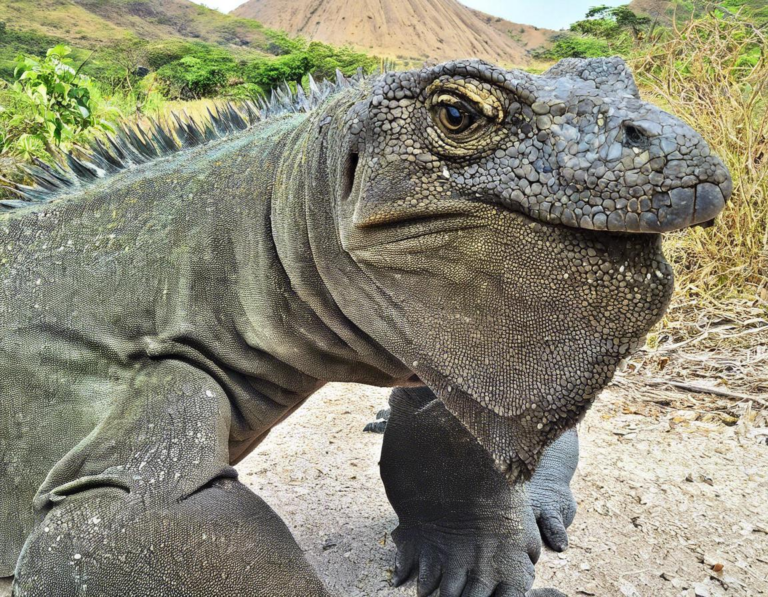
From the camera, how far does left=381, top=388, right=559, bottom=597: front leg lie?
3.42 meters

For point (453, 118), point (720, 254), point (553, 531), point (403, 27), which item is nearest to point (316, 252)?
point (453, 118)

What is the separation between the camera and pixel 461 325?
93.3 inches

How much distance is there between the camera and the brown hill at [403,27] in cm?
6581

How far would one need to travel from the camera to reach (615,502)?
14.4ft

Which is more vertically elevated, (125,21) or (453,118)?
(453,118)

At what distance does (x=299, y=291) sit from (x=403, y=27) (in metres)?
80.1

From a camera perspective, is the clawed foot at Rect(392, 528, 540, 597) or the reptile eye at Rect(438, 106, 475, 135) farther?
the clawed foot at Rect(392, 528, 540, 597)

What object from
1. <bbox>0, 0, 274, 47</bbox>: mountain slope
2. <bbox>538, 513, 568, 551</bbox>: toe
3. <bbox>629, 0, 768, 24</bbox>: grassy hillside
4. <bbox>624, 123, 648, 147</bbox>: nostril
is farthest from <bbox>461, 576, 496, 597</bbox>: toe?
<bbox>0, 0, 274, 47</bbox>: mountain slope

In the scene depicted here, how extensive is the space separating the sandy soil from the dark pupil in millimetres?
2327

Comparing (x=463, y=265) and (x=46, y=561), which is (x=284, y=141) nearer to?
(x=463, y=265)

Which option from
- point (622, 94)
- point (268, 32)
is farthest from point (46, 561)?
point (268, 32)

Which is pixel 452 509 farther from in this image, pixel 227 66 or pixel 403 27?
pixel 403 27

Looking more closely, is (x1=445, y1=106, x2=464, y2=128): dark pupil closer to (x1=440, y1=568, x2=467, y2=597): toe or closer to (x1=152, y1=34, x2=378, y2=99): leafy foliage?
(x1=440, y1=568, x2=467, y2=597): toe

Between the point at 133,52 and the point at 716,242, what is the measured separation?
45.0 metres
